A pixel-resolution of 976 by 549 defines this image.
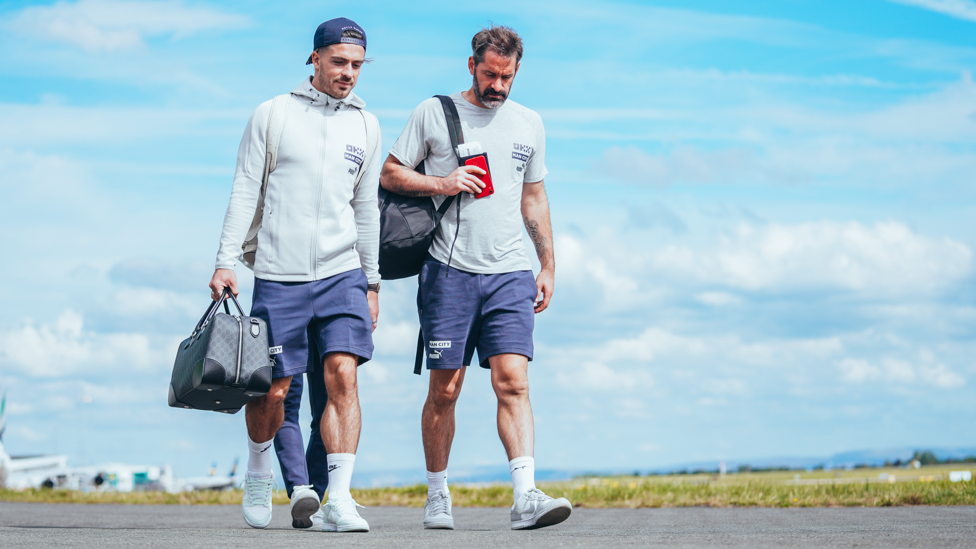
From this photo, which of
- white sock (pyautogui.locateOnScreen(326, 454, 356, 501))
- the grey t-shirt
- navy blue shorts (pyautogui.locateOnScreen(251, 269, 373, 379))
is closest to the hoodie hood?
the grey t-shirt

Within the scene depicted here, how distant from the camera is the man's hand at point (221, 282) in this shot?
4719 millimetres

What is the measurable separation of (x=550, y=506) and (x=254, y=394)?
1.59 meters

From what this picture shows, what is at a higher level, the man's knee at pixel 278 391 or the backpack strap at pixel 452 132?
the backpack strap at pixel 452 132

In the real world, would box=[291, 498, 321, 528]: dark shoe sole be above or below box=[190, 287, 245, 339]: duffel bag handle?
below

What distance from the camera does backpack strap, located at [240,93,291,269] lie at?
4.88m

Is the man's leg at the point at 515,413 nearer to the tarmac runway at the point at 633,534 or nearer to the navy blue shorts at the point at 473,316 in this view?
the navy blue shorts at the point at 473,316

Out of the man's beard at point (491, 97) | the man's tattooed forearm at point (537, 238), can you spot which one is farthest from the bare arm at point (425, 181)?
the man's tattooed forearm at point (537, 238)

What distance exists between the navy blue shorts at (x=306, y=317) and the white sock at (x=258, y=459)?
1.74ft

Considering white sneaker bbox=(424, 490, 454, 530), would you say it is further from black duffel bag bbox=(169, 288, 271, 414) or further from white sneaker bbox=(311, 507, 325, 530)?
black duffel bag bbox=(169, 288, 271, 414)

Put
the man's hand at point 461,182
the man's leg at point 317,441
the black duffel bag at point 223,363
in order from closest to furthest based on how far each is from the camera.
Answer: the black duffel bag at point 223,363 < the man's hand at point 461,182 < the man's leg at point 317,441

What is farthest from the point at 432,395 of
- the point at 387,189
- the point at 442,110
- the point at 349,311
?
the point at 442,110

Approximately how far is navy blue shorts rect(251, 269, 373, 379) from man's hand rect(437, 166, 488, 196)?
751 mm

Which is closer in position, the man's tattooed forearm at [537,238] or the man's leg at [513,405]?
the man's leg at [513,405]

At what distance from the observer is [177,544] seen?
3727 millimetres
